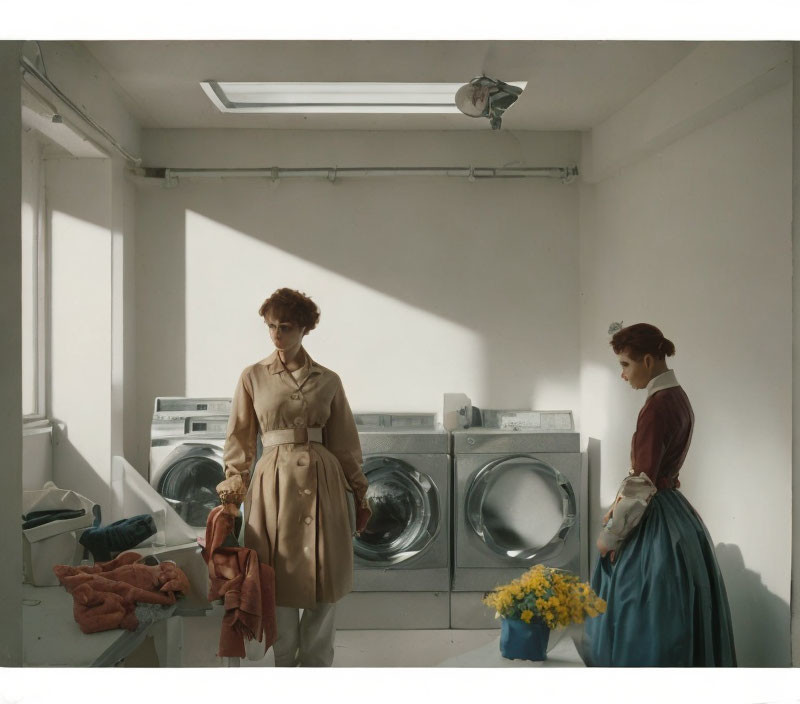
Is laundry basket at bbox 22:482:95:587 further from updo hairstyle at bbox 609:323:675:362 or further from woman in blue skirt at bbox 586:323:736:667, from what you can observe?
updo hairstyle at bbox 609:323:675:362

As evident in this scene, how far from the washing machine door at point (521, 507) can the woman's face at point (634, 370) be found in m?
0.37

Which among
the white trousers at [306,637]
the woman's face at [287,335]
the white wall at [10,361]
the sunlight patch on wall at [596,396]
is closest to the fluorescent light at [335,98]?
the white wall at [10,361]

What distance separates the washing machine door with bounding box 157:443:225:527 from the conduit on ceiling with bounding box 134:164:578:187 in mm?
815

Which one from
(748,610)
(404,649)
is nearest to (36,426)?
(404,649)

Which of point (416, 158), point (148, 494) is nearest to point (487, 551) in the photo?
point (148, 494)

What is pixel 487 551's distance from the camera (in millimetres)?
2164

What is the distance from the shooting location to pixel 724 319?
2.03 metres

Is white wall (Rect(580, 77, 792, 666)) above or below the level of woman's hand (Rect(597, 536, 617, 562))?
above

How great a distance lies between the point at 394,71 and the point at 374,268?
576 mm

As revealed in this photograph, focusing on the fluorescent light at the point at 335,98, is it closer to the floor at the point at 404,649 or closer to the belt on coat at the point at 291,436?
the belt on coat at the point at 291,436

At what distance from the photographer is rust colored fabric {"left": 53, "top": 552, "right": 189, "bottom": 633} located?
1.93 meters

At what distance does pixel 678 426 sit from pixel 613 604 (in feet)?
1.84

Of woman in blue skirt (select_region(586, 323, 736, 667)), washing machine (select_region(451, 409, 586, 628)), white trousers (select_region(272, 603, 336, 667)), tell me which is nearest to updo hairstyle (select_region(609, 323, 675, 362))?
woman in blue skirt (select_region(586, 323, 736, 667))

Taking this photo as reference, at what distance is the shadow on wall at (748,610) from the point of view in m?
2.02
